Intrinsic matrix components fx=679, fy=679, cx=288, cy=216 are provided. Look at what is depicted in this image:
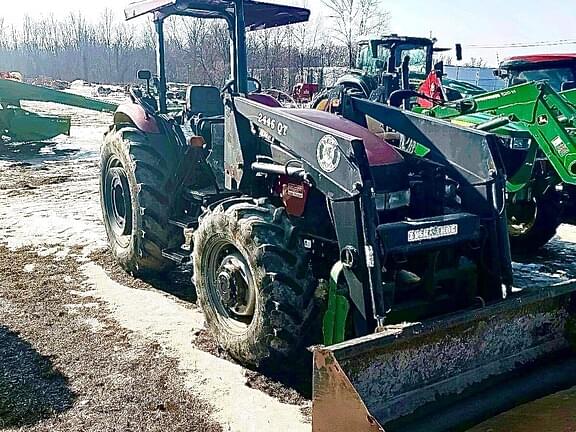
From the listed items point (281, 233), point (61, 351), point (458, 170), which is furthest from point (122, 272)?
point (458, 170)

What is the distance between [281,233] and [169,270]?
2.51 m

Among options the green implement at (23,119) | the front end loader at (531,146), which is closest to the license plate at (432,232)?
the front end loader at (531,146)

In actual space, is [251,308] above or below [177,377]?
above

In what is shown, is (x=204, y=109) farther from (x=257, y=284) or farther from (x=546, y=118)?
(x=546, y=118)

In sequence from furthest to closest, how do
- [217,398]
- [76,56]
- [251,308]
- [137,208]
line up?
[76,56] → [137,208] → [251,308] → [217,398]

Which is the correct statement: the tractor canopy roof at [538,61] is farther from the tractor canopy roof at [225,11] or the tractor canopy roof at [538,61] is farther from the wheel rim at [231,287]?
the wheel rim at [231,287]

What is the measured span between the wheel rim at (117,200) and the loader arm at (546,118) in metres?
3.67

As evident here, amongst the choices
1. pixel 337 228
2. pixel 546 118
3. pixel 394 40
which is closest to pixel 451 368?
pixel 337 228

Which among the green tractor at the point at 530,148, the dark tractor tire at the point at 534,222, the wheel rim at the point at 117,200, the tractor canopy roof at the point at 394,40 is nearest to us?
the wheel rim at the point at 117,200

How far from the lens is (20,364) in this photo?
4605 millimetres

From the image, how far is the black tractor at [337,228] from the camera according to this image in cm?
381

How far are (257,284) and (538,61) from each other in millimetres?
7338

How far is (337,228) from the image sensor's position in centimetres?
394

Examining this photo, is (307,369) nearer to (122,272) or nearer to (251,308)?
(251,308)
